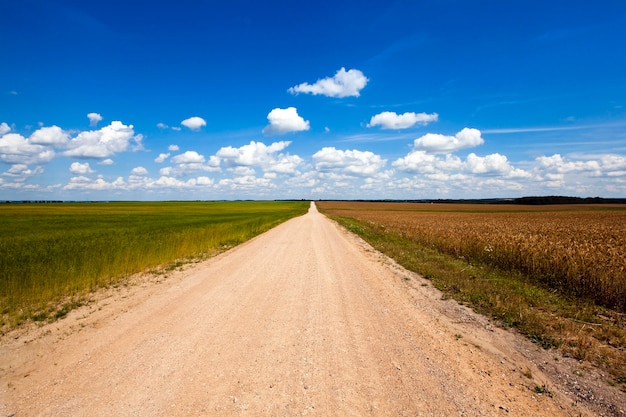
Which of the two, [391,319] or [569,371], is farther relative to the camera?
[391,319]

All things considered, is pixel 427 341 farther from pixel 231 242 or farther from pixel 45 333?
pixel 231 242

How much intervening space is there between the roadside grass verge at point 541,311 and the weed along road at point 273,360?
60cm

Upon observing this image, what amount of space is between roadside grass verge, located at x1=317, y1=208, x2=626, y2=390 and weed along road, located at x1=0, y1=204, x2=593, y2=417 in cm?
60

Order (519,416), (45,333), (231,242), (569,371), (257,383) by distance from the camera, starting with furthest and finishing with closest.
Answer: (231,242) → (45,333) → (569,371) → (257,383) → (519,416)

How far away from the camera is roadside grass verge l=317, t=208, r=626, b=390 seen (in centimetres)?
566

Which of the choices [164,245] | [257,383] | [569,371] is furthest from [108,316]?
[164,245]

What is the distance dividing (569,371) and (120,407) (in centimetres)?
650

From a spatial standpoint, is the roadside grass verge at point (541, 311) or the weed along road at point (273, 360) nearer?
the weed along road at point (273, 360)

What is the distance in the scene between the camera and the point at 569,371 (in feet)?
16.3

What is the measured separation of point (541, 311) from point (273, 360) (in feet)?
22.0

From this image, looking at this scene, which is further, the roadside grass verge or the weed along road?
the roadside grass verge

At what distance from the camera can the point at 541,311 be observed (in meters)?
7.79

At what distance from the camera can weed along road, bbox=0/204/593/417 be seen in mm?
4121

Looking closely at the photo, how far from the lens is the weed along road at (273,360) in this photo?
4121mm
